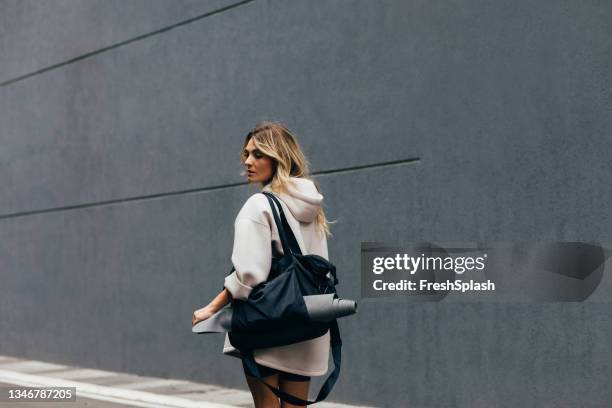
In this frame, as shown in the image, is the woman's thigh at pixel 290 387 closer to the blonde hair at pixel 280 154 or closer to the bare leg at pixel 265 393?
the bare leg at pixel 265 393

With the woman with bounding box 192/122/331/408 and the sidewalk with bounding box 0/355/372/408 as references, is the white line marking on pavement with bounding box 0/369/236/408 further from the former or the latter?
the woman with bounding box 192/122/331/408

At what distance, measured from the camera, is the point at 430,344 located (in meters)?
7.49

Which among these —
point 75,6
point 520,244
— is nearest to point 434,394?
point 520,244

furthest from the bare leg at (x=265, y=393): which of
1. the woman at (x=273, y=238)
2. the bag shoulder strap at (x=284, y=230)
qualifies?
the bag shoulder strap at (x=284, y=230)

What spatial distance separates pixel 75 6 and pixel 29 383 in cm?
493

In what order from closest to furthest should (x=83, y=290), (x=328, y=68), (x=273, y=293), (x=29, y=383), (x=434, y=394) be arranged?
(x=273, y=293) → (x=434, y=394) → (x=328, y=68) → (x=29, y=383) → (x=83, y=290)

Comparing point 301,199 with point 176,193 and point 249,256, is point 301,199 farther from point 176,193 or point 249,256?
point 176,193

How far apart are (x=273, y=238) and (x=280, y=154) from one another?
1.31 feet

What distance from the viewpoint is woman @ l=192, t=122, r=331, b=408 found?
13.1 feet

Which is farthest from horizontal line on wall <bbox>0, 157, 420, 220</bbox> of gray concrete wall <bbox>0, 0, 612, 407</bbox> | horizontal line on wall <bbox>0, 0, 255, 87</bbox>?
horizontal line on wall <bbox>0, 0, 255, 87</bbox>

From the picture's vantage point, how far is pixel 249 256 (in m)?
3.99

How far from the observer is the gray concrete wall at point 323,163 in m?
6.73

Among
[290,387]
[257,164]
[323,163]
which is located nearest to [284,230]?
[257,164]

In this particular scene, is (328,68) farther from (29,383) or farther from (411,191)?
(29,383)
